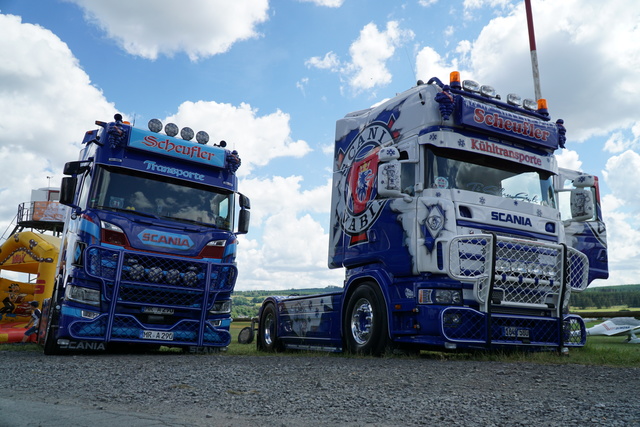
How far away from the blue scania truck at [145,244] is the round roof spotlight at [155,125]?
0.06 feet

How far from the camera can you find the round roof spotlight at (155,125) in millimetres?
9523

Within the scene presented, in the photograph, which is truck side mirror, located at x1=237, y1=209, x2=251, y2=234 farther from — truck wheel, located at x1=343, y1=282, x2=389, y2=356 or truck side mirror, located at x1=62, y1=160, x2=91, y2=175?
truck side mirror, located at x1=62, y1=160, x2=91, y2=175

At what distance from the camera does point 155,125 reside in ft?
31.3

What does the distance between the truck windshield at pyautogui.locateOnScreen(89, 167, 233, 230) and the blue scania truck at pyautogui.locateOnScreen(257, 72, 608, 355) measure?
2342mm

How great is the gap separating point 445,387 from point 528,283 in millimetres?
3488

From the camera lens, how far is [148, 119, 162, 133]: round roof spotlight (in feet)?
31.2

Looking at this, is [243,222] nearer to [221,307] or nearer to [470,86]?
[221,307]

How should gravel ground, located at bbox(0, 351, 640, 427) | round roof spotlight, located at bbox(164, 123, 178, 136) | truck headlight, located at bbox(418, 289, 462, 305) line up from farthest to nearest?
1. round roof spotlight, located at bbox(164, 123, 178, 136)
2. truck headlight, located at bbox(418, 289, 462, 305)
3. gravel ground, located at bbox(0, 351, 640, 427)

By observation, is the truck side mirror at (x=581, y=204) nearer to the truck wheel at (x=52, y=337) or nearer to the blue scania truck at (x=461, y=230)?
the blue scania truck at (x=461, y=230)

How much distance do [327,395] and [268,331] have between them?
785 cm

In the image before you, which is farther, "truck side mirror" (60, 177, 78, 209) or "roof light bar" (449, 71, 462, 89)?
"truck side mirror" (60, 177, 78, 209)

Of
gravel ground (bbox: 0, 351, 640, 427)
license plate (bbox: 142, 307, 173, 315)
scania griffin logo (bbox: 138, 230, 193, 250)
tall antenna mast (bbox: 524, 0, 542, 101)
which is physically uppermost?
tall antenna mast (bbox: 524, 0, 542, 101)

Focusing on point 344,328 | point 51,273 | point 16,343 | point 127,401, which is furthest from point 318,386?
point 51,273

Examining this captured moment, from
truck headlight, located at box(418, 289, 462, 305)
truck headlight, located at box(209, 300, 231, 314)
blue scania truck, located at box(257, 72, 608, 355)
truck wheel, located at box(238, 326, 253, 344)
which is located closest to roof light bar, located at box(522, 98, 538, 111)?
blue scania truck, located at box(257, 72, 608, 355)
